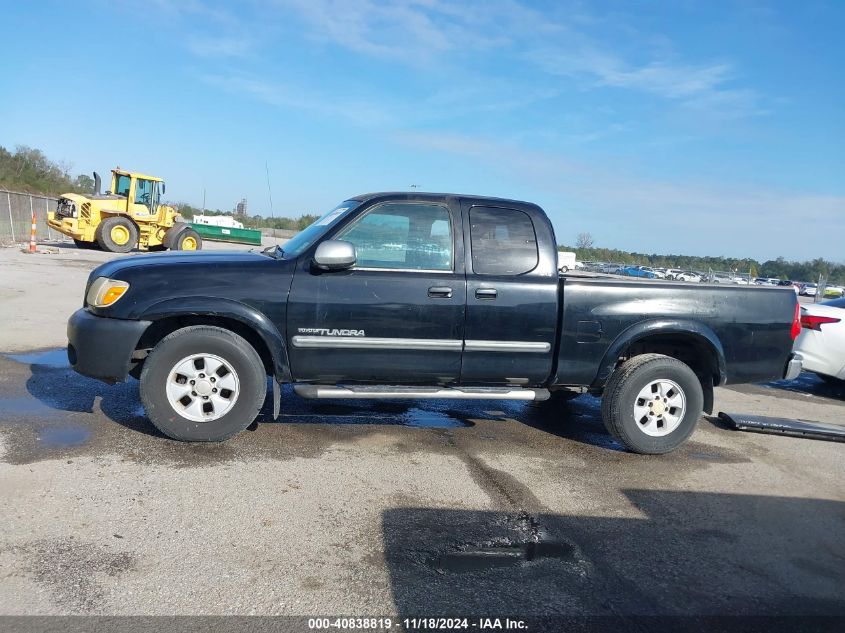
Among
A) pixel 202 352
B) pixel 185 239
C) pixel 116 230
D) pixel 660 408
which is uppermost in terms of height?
pixel 116 230

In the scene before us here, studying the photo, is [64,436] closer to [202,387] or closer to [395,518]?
[202,387]

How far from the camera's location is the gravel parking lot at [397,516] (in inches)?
118

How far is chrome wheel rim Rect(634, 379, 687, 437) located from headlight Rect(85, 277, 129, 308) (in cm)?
408

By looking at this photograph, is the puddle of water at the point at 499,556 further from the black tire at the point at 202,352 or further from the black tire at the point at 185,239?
the black tire at the point at 185,239

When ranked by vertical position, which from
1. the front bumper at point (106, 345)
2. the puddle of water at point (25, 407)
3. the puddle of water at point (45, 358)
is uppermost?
the front bumper at point (106, 345)

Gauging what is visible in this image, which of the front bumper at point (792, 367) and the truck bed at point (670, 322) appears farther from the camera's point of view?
the front bumper at point (792, 367)

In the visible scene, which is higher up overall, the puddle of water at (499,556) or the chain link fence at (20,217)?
the chain link fence at (20,217)

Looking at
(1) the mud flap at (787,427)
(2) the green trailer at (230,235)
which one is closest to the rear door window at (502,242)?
(1) the mud flap at (787,427)

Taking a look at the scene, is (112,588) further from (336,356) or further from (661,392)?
(661,392)

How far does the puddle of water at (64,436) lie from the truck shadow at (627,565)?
2.40 meters

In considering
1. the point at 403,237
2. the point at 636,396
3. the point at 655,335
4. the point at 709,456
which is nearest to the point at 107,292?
the point at 403,237

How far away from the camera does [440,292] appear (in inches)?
194

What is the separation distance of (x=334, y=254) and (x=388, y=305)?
555 mm

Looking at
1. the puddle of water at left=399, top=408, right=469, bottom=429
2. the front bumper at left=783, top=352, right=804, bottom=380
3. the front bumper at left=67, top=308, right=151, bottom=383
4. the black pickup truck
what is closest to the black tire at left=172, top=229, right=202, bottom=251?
the black pickup truck
